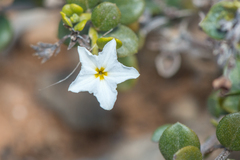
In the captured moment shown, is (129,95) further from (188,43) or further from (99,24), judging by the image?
(99,24)

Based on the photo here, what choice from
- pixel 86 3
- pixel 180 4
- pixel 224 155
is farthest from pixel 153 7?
pixel 224 155

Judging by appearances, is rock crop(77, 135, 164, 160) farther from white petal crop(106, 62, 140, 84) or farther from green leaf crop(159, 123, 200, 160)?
white petal crop(106, 62, 140, 84)

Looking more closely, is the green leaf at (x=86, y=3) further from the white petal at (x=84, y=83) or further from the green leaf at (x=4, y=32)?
the green leaf at (x=4, y=32)

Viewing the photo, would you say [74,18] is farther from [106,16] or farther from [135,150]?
[135,150]

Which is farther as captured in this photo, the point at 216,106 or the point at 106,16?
the point at 216,106

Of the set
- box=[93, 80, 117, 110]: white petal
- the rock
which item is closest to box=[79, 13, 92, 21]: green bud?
box=[93, 80, 117, 110]: white petal

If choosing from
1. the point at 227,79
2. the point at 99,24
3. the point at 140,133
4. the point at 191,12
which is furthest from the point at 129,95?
the point at 99,24
